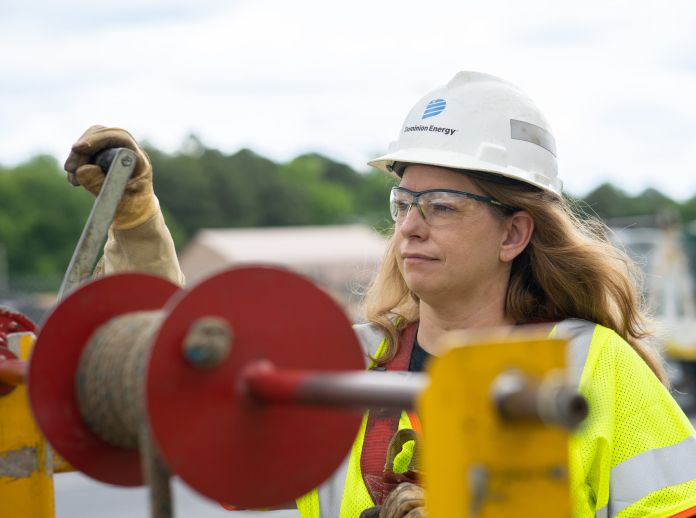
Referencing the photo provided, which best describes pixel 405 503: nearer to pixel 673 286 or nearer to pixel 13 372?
pixel 13 372

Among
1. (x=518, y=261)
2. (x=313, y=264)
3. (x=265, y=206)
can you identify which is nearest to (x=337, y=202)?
(x=265, y=206)

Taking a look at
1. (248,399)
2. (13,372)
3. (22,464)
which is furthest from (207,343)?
(22,464)

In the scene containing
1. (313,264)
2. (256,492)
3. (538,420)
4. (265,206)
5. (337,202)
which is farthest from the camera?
(337,202)

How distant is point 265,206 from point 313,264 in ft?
119

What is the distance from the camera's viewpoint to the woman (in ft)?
8.99

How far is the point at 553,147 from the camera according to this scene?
323 centimetres

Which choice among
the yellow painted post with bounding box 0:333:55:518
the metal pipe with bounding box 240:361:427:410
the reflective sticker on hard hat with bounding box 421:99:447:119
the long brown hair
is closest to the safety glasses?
the long brown hair

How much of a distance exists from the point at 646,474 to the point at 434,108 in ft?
3.95

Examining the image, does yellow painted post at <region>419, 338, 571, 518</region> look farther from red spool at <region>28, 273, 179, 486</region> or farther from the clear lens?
the clear lens

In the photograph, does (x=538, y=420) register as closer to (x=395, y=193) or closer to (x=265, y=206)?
(x=395, y=193)

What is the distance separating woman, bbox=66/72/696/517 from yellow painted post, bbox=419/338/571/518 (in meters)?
1.39

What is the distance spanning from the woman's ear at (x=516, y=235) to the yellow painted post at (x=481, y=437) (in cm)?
180

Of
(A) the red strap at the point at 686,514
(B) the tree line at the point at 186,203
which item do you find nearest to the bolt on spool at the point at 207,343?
(A) the red strap at the point at 686,514

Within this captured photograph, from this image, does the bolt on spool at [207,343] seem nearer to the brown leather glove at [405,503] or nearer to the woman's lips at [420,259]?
the brown leather glove at [405,503]
